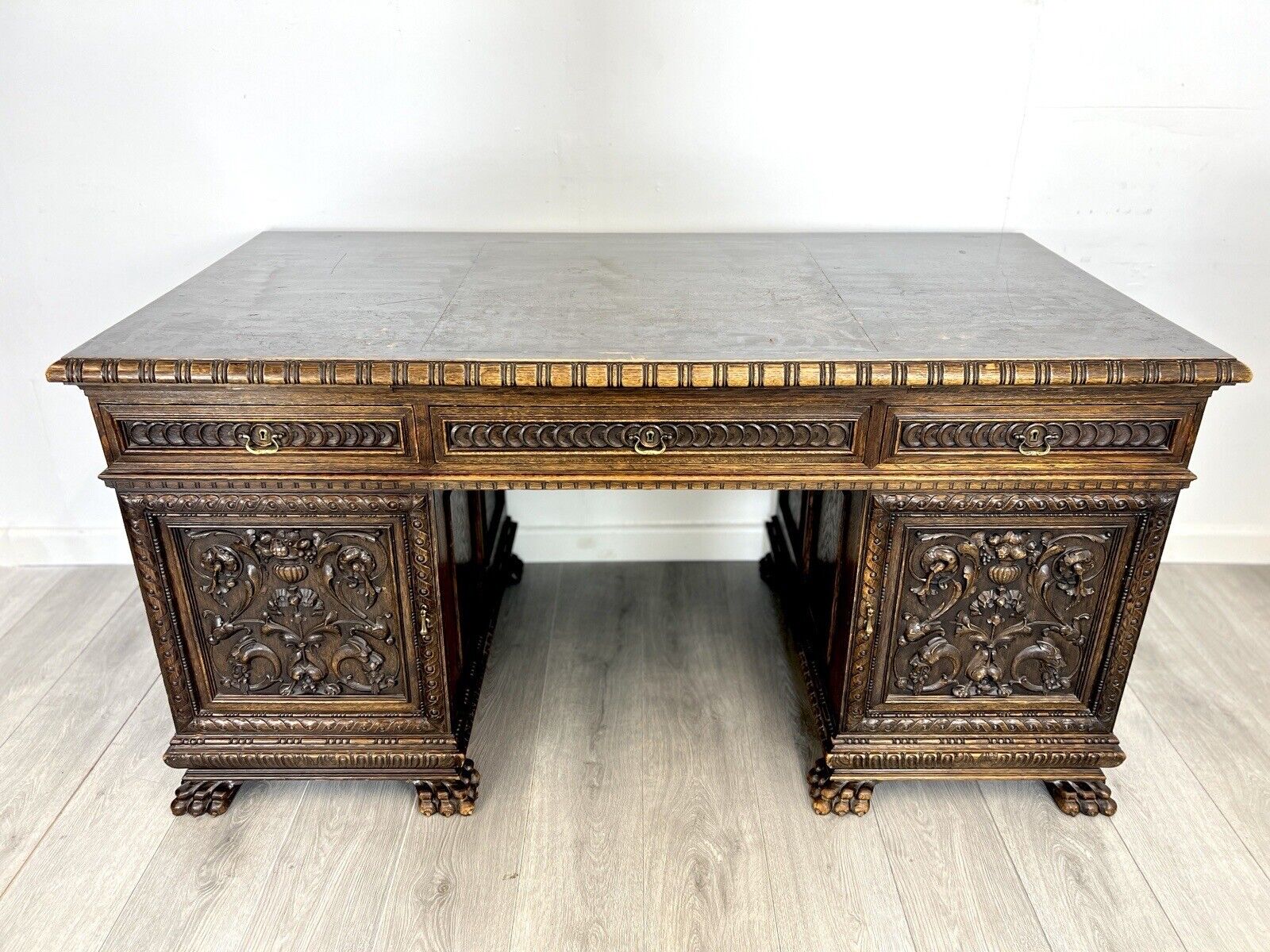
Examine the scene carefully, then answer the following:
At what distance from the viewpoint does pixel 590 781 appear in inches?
67.5

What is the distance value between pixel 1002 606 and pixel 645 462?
68cm

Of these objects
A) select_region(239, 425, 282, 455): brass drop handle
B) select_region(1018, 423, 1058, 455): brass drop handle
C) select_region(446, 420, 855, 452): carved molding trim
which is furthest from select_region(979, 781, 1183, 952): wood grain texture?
select_region(239, 425, 282, 455): brass drop handle

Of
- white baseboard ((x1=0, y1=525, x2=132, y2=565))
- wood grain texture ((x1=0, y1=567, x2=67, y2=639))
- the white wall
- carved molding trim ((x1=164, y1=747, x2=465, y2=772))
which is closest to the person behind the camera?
carved molding trim ((x1=164, y1=747, x2=465, y2=772))

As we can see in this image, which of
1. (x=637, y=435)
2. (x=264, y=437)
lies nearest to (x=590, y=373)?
(x=637, y=435)

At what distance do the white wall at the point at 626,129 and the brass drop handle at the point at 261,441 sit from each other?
31.8 inches

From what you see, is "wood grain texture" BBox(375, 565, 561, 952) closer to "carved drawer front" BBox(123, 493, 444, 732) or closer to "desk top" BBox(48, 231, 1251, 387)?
"carved drawer front" BBox(123, 493, 444, 732)

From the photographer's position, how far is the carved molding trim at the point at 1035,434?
1376 mm

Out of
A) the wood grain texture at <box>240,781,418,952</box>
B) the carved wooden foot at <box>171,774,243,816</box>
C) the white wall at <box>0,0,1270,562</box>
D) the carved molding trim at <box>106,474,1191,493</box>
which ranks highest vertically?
the white wall at <box>0,0,1270,562</box>

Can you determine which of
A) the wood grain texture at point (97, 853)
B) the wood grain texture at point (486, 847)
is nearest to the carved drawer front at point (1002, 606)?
the wood grain texture at point (486, 847)

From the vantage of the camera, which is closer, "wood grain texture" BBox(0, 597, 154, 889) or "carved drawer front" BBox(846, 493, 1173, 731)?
"carved drawer front" BBox(846, 493, 1173, 731)

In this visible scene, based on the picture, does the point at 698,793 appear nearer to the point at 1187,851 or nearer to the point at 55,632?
the point at 1187,851

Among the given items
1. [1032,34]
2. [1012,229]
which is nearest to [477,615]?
[1012,229]

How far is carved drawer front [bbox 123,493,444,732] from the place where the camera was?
4.74 feet

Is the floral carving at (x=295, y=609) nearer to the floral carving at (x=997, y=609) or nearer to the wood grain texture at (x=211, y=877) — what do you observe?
the wood grain texture at (x=211, y=877)
